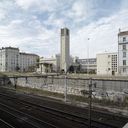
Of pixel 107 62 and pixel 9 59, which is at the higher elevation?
pixel 9 59

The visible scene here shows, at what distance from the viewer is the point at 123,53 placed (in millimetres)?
76312

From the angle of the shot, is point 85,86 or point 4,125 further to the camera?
point 85,86

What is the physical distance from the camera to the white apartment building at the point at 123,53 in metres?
74.6

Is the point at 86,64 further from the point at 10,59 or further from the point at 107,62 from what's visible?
the point at 107,62

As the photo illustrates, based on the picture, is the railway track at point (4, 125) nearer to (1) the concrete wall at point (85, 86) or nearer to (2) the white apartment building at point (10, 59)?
(1) the concrete wall at point (85, 86)

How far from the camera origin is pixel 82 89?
30.0m

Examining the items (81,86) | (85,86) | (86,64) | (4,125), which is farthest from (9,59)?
(4,125)

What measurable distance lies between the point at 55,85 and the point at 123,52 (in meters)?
46.8

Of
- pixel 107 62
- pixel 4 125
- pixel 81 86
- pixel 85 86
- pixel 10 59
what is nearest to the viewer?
pixel 4 125

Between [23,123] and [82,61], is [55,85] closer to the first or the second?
[23,123]

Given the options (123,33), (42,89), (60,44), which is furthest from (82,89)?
(60,44)

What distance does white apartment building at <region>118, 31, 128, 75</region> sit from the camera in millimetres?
74637

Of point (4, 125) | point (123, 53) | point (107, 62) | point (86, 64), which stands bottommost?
point (4, 125)

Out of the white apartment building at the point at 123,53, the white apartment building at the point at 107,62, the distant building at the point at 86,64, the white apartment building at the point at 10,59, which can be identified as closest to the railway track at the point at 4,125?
the white apartment building at the point at 123,53
